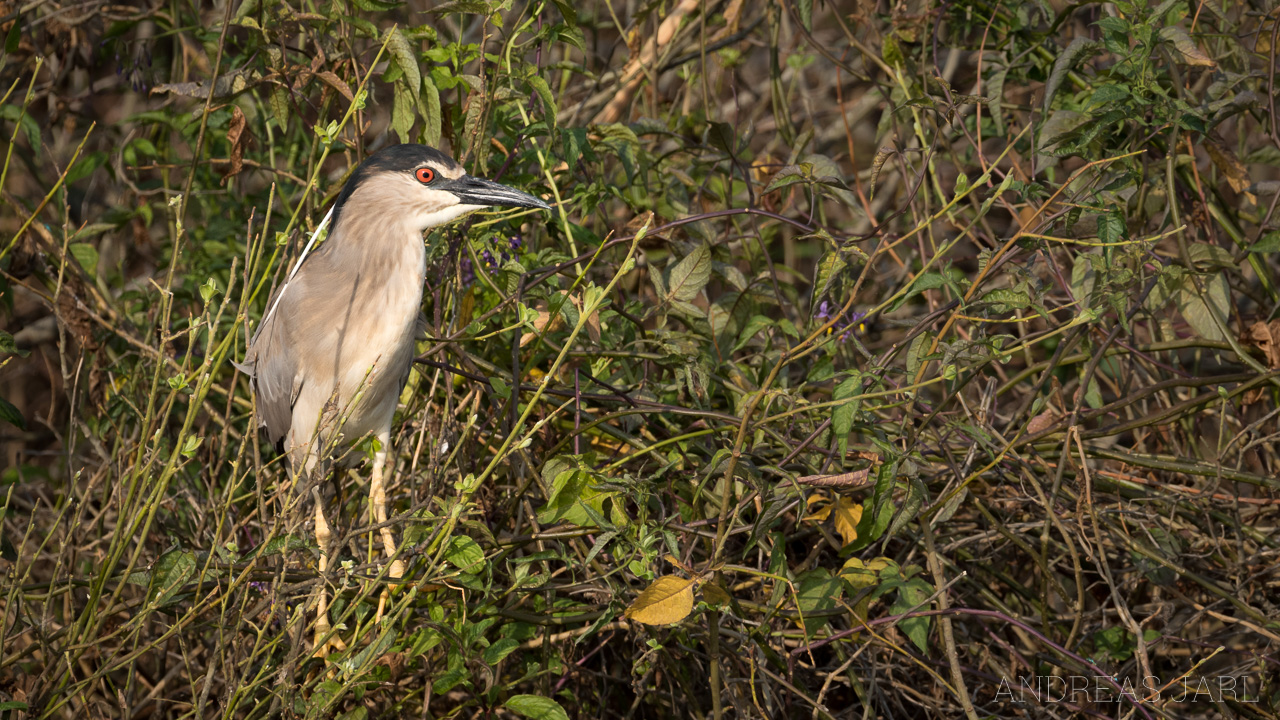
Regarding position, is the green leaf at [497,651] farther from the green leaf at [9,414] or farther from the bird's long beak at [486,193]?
the green leaf at [9,414]

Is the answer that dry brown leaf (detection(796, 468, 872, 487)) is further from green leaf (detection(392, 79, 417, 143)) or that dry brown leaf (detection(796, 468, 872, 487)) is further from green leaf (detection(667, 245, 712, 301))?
green leaf (detection(392, 79, 417, 143))

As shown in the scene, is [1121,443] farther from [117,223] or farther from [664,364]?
[117,223]

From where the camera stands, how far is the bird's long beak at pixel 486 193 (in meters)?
2.37

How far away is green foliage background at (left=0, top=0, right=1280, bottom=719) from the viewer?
6.39 ft

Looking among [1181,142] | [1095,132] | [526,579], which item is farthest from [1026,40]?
[526,579]

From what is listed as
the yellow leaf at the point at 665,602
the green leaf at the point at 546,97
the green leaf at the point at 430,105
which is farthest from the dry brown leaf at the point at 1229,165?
the green leaf at the point at 430,105

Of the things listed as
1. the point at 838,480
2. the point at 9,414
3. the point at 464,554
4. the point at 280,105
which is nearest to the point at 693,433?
the point at 838,480

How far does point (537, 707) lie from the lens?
75.6 inches

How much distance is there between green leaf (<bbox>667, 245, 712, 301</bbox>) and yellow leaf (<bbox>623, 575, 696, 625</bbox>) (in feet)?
2.33

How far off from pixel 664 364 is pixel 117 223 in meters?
1.87

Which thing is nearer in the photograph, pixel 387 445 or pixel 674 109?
pixel 387 445

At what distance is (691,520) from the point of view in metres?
2.20

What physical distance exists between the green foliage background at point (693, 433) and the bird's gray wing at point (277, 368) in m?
0.17

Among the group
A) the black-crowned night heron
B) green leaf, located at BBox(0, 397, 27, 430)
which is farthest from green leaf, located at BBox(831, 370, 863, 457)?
green leaf, located at BBox(0, 397, 27, 430)
